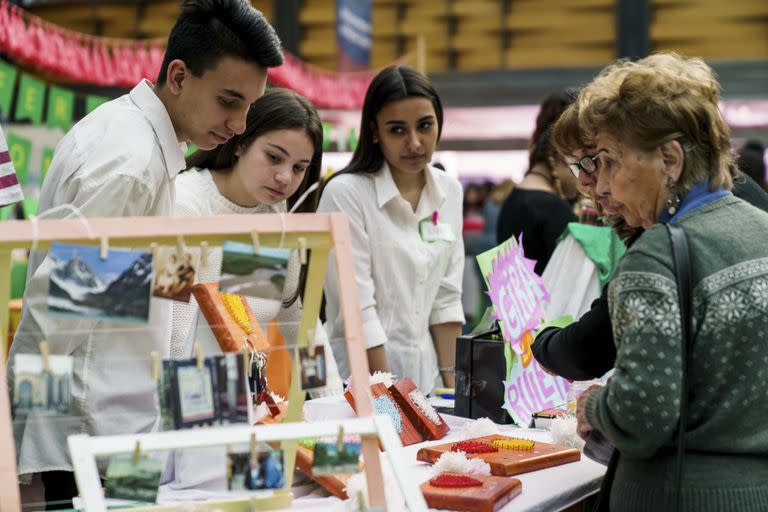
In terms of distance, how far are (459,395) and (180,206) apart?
2.95 feet

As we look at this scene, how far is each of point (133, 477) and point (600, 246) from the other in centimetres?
227

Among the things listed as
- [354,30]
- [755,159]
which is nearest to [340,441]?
[755,159]

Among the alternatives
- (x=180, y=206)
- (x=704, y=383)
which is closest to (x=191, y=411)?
(x=704, y=383)

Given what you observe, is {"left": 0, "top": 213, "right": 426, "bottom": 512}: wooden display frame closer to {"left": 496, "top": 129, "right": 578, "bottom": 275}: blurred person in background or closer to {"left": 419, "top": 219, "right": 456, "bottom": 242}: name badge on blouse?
{"left": 419, "top": 219, "right": 456, "bottom": 242}: name badge on blouse

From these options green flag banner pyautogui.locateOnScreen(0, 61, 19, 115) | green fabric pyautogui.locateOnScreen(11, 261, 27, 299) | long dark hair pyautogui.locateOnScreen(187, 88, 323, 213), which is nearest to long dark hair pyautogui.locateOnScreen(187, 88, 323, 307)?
long dark hair pyautogui.locateOnScreen(187, 88, 323, 213)

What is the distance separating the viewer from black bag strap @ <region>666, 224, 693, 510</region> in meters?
1.55

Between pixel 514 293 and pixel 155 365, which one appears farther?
pixel 514 293

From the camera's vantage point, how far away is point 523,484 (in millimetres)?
1983

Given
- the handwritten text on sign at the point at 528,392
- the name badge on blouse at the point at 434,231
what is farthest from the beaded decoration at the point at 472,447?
the name badge on blouse at the point at 434,231

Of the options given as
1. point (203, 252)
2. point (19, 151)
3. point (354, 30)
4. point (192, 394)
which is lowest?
point (192, 394)

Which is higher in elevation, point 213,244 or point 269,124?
point 269,124

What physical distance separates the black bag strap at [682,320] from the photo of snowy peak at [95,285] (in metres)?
0.82

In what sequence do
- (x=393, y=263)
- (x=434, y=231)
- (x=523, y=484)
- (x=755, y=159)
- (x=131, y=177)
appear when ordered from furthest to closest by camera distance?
1. (x=755, y=159)
2. (x=434, y=231)
3. (x=393, y=263)
4. (x=523, y=484)
5. (x=131, y=177)

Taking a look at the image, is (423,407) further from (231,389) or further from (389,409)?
(231,389)
